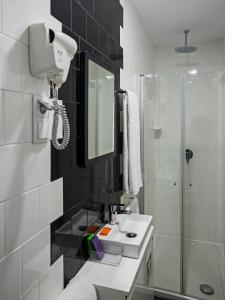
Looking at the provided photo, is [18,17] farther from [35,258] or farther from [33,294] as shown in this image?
[33,294]

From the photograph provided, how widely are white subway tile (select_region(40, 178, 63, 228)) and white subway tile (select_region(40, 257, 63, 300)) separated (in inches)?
8.2

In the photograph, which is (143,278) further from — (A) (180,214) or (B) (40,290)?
(A) (180,214)

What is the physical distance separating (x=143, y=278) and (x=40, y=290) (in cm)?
85

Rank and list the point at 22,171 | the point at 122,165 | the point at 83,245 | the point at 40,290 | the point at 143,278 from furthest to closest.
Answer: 1. the point at 122,165
2. the point at 143,278
3. the point at 83,245
4. the point at 40,290
5. the point at 22,171

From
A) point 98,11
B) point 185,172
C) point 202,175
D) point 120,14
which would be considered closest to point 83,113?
point 98,11

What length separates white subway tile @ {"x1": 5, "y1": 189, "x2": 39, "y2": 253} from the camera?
2.55 feet

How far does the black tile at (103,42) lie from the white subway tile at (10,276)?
121cm

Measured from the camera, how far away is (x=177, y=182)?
2725 millimetres

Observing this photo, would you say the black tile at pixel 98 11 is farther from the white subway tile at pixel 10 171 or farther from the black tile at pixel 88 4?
the white subway tile at pixel 10 171

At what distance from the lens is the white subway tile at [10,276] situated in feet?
2.48

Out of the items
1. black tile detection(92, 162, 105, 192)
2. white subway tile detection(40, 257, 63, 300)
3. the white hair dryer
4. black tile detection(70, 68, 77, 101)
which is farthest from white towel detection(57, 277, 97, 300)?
black tile detection(70, 68, 77, 101)

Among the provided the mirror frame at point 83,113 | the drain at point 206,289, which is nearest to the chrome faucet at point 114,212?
the mirror frame at point 83,113

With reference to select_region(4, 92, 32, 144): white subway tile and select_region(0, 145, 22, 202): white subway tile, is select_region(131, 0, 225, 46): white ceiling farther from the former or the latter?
select_region(0, 145, 22, 202): white subway tile

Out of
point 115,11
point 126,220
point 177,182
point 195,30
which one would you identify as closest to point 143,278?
point 126,220
